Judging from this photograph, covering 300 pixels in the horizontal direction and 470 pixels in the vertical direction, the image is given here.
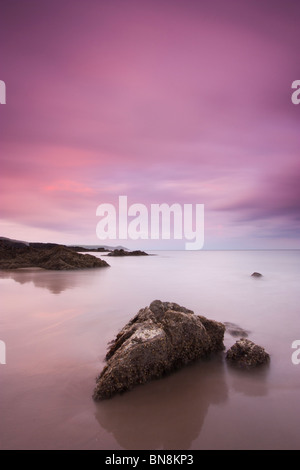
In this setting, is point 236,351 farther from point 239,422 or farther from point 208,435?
point 208,435

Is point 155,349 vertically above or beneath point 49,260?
beneath

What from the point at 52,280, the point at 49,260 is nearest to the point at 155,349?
the point at 52,280

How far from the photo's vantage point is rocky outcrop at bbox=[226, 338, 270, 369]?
4.57m

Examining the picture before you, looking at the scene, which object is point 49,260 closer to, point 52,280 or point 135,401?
point 52,280

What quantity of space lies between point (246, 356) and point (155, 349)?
201 centimetres

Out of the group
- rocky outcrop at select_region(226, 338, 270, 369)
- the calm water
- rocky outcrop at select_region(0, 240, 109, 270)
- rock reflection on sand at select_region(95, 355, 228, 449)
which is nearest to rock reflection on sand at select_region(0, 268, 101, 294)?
rocky outcrop at select_region(0, 240, 109, 270)

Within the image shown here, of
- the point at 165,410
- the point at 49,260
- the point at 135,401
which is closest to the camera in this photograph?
the point at 165,410

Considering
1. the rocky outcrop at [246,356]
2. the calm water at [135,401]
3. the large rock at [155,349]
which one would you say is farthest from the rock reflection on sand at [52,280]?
the rocky outcrop at [246,356]

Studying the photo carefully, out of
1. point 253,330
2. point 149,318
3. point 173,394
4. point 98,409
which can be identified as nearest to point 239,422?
point 173,394

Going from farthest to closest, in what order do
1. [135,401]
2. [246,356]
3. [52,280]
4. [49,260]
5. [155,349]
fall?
[49,260], [52,280], [246,356], [155,349], [135,401]

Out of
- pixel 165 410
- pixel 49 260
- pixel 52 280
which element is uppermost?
pixel 49 260

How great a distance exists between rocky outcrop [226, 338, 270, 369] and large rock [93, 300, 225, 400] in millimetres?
455

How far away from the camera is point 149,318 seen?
207 inches

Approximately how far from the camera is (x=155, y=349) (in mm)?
4062
